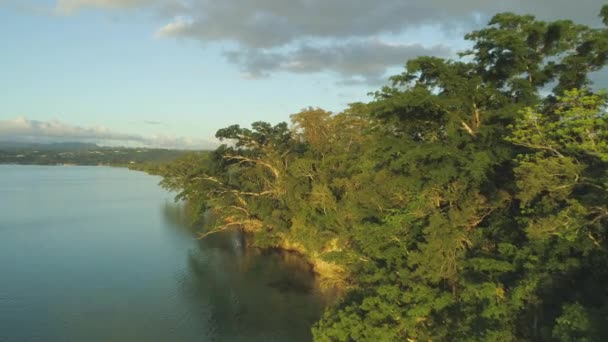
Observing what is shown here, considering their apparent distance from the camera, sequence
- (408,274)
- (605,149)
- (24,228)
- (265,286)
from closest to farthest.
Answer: (605,149), (408,274), (265,286), (24,228)

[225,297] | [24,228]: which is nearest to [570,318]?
[225,297]

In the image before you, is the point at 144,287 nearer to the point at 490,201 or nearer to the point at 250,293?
the point at 250,293

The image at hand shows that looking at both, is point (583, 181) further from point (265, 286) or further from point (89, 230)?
point (89, 230)

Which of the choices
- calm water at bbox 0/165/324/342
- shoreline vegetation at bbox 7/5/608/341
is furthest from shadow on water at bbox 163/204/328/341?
shoreline vegetation at bbox 7/5/608/341

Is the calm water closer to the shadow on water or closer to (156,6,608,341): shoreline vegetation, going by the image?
the shadow on water

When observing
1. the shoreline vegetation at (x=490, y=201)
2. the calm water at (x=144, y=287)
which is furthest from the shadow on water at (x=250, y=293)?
the shoreline vegetation at (x=490, y=201)

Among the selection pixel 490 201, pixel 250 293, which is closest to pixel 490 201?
pixel 490 201
